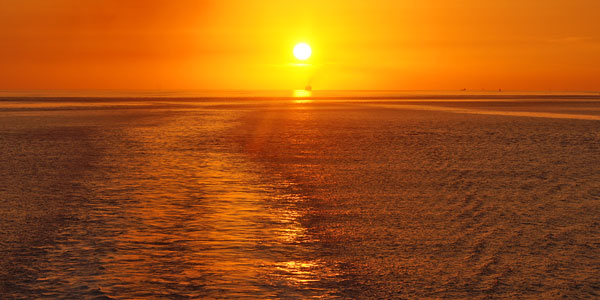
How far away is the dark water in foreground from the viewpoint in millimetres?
5668

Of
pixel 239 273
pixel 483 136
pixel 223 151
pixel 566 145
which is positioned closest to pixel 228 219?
pixel 239 273

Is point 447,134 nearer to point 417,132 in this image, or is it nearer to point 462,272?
point 417,132

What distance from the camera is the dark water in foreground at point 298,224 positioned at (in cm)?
567

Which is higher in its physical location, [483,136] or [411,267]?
[483,136]

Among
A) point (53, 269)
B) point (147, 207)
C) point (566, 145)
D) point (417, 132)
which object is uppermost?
point (417, 132)

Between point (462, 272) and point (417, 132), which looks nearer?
point (462, 272)

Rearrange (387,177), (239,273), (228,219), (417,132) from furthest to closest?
(417,132), (387,177), (228,219), (239,273)

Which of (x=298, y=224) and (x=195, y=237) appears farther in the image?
(x=298, y=224)

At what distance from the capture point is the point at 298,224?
26.8ft

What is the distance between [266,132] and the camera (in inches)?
933

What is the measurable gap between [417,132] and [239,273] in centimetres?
1820

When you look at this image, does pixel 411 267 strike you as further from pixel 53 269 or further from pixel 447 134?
pixel 447 134

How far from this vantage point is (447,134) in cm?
2256

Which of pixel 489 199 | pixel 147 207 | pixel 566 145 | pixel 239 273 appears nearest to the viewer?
pixel 239 273
